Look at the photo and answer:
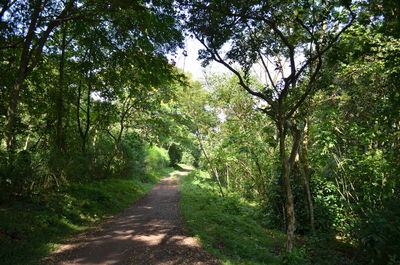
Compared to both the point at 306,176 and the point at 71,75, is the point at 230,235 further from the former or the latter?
the point at 71,75

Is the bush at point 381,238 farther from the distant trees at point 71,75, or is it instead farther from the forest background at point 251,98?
the distant trees at point 71,75

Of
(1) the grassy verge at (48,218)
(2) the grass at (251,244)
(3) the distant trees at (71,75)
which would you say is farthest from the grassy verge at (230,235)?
(3) the distant trees at (71,75)

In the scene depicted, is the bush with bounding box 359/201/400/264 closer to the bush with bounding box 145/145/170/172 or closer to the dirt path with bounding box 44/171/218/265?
the dirt path with bounding box 44/171/218/265

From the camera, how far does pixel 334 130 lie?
870cm

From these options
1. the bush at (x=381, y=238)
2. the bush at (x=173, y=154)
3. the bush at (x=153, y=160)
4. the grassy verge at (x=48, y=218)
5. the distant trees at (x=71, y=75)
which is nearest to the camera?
the bush at (x=381, y=238)

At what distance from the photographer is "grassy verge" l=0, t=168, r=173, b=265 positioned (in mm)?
5266

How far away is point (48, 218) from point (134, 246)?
9.16 feet

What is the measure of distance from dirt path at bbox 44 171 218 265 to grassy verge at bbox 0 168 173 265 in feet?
1.50

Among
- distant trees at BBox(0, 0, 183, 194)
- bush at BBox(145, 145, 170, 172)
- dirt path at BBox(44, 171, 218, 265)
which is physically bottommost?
dirt path at BBox(44, 171, 218, 265)

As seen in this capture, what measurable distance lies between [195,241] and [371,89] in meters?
7.68

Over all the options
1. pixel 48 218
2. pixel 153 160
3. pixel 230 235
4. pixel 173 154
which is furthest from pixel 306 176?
pixel 173 154

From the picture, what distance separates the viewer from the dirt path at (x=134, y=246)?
17.4 feet

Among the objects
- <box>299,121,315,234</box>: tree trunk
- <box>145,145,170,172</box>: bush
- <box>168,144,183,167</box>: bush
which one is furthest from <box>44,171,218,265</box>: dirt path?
<box>168,144,183,167</box>: bush

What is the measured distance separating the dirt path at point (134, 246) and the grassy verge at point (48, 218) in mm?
456
